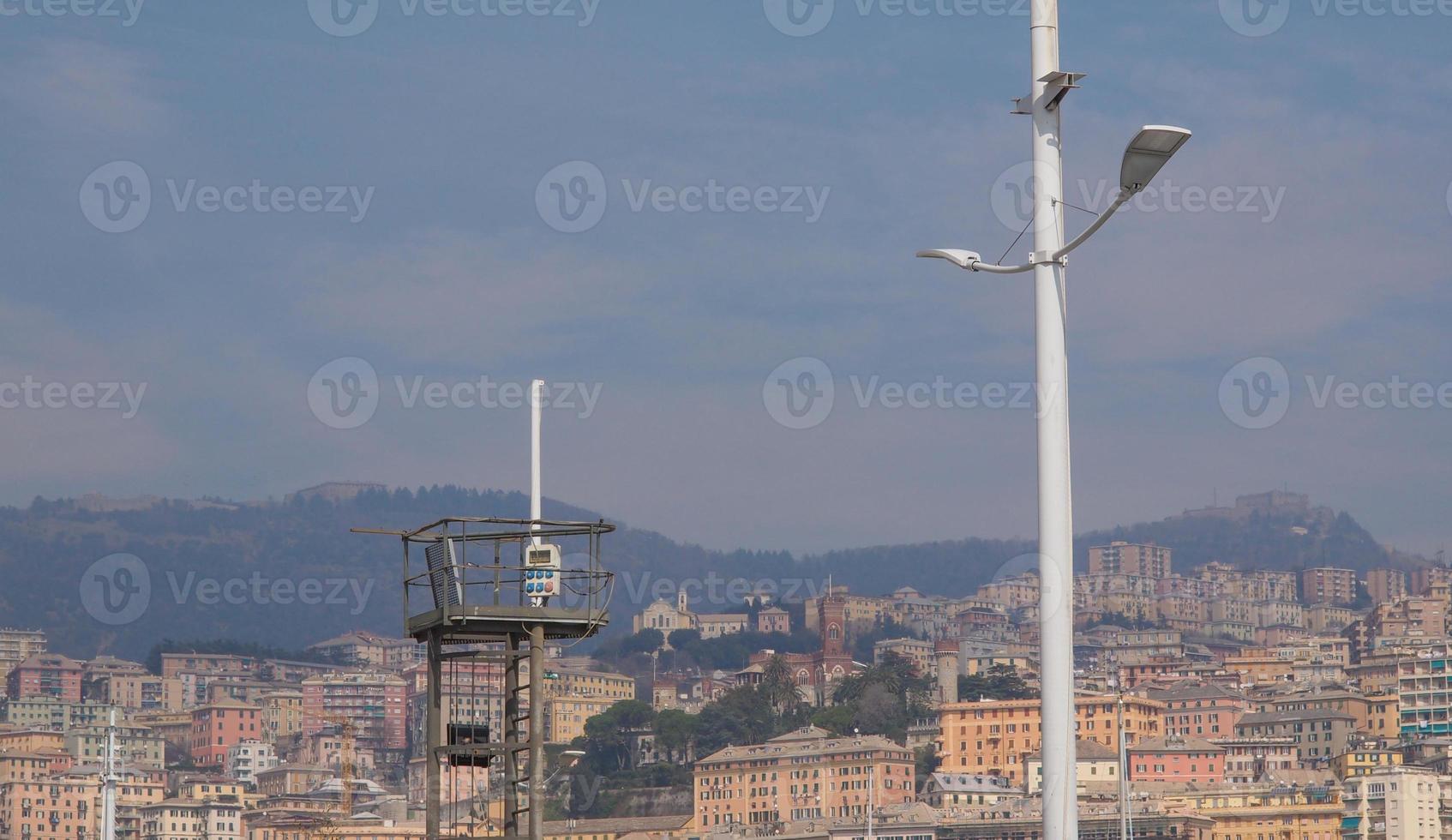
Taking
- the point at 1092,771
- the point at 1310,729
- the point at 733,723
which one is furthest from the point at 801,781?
the point at 1310,729

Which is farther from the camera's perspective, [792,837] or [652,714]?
[652,714]

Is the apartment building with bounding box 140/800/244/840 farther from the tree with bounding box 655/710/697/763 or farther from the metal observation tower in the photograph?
the metal observation tower

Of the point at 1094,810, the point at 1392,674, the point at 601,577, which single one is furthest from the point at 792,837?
the point at 601,577

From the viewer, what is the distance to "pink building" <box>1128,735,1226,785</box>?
158500mm

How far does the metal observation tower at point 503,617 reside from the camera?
15.6 meters

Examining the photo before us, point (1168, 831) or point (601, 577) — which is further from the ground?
point (601, 577)

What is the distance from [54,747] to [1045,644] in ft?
635

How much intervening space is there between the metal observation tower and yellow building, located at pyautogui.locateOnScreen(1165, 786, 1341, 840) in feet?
412

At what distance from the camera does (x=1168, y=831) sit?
13262 centimetres

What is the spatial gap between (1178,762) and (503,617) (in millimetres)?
151278

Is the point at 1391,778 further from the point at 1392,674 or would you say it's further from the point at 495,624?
the point at 495,624

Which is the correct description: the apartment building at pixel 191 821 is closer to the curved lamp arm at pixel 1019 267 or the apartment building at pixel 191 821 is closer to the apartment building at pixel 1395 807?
the apartment building at pixel 1395 807

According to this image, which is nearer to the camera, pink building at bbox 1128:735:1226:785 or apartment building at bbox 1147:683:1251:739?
pink building at bbox 1128:735:1226:785

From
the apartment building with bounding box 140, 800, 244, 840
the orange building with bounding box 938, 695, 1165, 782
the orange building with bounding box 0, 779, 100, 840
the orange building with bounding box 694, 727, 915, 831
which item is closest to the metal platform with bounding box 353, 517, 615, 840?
the orange building with bounding box 694, 727, 915, 831
